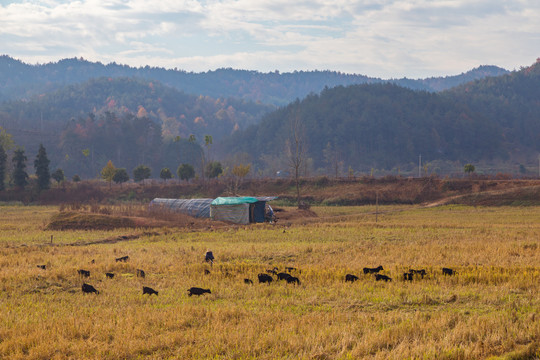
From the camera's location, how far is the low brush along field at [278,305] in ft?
32.9

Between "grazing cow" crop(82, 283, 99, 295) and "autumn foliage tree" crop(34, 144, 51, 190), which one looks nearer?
"grazing cow" crop(82, 283, 99, 295)

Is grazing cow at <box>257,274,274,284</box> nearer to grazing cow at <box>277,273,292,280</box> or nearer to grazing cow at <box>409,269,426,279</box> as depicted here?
grazing cow at <box>277,273,292,280</box>

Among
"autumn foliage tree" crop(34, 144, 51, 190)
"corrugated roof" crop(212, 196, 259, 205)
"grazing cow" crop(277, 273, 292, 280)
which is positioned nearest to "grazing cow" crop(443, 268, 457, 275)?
"grazing cow" crop(277, 273, 292, 280)

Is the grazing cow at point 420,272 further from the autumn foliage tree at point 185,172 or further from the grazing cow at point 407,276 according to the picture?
the autumn foliage tree at point 185,172

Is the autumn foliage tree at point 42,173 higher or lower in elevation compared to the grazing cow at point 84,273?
higher

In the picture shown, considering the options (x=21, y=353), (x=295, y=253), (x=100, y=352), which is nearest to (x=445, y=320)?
(x=100, y=352)

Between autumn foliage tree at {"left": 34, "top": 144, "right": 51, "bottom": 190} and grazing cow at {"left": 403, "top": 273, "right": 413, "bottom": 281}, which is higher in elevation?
autumn foliage tree at {"left": 34, "top": 144, "right": 51, "bottom": 190}

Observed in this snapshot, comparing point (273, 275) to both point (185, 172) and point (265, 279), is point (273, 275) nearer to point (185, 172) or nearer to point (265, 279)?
point (265, 279)

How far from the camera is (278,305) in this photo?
13.4 meters

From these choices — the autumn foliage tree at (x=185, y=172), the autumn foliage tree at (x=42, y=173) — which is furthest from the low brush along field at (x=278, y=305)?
the autumn foliage tree at (x=185, y=172)

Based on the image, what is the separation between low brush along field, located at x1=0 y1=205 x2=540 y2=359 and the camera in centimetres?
1004

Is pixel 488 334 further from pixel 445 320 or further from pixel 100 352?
pixel 100 352

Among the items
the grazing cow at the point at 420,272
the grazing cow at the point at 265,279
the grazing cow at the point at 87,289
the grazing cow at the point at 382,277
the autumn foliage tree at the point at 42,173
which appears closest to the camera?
the grazing cow at the point at 87,289

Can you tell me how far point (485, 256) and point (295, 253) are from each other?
7938 millimetres
